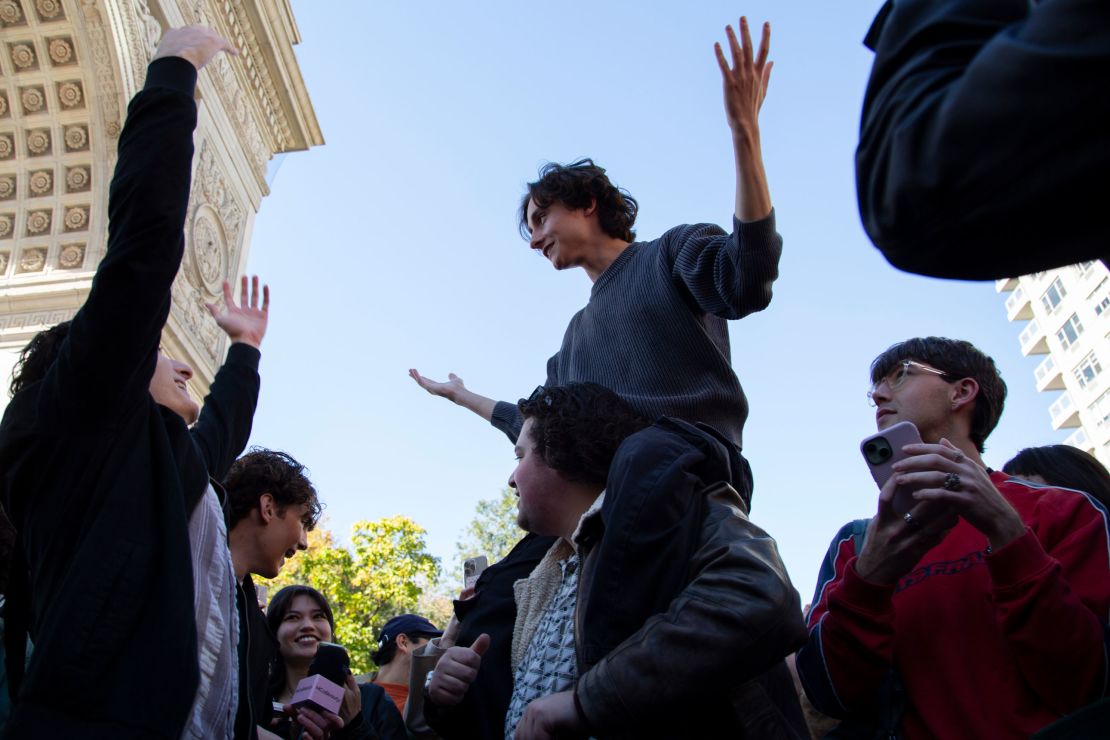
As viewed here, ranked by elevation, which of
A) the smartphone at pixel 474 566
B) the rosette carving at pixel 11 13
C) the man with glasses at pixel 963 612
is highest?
the rosette carving at pixel 11 13

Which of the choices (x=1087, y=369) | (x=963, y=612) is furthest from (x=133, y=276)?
(x=1087, y=369)

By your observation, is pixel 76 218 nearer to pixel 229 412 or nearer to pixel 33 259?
pixel 33 259

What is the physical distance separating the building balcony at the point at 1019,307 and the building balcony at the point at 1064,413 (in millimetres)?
5433

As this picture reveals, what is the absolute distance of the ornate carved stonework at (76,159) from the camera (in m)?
11.5

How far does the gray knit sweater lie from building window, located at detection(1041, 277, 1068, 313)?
177ft

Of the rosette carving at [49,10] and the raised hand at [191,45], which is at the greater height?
the rosette carving at [49,10]

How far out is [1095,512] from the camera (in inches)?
97.8

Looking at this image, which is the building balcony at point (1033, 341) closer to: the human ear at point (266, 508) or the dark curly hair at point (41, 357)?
the human ear at point (266, 508)

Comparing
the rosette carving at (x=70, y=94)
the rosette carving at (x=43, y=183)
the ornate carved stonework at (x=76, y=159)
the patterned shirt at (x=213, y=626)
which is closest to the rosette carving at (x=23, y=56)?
the ornate carved stonework at (x=76, y=159)

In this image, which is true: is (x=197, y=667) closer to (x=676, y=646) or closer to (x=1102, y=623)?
(x=676, y=646)

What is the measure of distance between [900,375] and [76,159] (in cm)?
1210

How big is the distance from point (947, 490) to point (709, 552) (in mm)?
623

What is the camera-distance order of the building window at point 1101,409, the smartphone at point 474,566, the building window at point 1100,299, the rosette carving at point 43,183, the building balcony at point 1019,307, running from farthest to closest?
the building balcony at point 1019,307 < the building window at point 1101,409 < the building window at point 1100,299 < the rosette carving at point 43,183 < the smartphone at point 474,566

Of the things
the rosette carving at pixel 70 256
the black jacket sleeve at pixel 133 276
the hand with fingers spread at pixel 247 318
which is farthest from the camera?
the rosette carving at pixel 70 256
